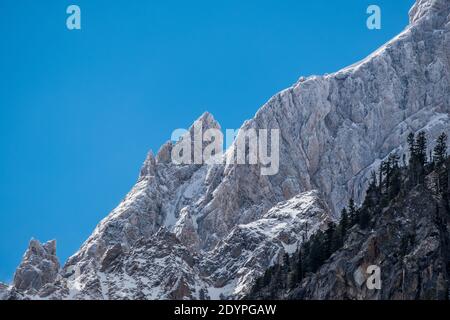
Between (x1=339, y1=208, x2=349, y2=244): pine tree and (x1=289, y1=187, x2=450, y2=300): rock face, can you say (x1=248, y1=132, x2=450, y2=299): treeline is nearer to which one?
(x1=339, y1=208, x2=349, y2=244): pine tree

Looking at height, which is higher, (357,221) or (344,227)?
(357,221)

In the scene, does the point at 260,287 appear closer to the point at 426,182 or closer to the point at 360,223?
the point at 360,223

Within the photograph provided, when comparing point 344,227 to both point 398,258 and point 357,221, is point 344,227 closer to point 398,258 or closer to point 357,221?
point 357,221

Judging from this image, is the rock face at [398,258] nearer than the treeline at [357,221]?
Yes

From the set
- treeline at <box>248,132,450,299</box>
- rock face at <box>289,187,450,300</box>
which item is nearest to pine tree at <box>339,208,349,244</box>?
treeline at <box>248,132,450,299</box>

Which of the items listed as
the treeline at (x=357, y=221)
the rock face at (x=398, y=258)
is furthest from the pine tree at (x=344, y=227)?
the rock face at (x=398, y=258)

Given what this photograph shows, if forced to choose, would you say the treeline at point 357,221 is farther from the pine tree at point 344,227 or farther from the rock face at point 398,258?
the rock face at point 398,258

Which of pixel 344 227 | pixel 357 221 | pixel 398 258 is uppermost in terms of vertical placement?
pixel 357 221

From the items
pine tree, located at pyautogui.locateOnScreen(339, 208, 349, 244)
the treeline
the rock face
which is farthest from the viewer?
pine tree, located at pyautogui.locateOnScreen(339, 208, 349, 244)

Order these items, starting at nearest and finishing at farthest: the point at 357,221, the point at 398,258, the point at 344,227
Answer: the point at 398,258 → the point at 357,221 → the point at 344,227

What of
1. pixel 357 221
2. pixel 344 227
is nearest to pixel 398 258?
pixel 357 221
